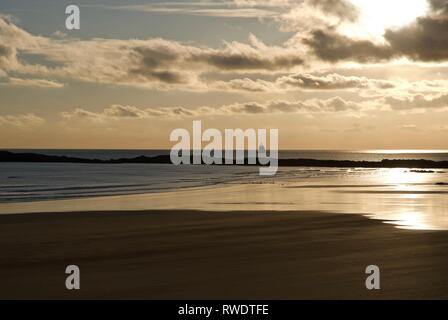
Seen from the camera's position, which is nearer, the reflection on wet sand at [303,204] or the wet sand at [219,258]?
the wet sand at [219,258]

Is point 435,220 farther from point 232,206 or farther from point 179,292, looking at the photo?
point 179,292

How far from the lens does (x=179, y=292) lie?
1321 centimetres

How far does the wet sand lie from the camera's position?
43.9 feet

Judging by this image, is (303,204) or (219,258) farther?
(303,204)

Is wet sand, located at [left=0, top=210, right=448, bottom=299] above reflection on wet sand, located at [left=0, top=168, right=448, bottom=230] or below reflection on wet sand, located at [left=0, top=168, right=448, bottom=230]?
below

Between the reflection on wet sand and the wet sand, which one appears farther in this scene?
the reflection on wet sand

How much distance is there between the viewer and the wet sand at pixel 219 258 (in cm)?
1338

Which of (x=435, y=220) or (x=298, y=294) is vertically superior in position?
(x=435, y=220)

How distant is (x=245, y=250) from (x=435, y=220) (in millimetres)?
11308

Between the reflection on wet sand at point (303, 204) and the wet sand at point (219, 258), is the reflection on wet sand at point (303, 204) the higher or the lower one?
the higher one

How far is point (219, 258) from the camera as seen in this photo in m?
17.2

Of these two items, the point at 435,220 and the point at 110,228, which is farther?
the point at 435,220

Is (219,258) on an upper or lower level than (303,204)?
lower
